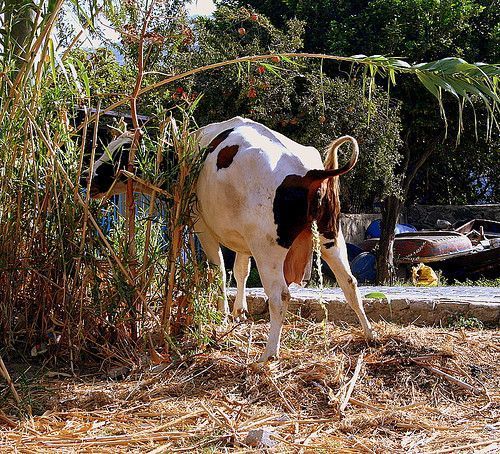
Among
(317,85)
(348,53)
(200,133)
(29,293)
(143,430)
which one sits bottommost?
(143,430)

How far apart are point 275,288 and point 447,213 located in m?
18.3

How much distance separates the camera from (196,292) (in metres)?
5.39

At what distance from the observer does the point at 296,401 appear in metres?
4.42

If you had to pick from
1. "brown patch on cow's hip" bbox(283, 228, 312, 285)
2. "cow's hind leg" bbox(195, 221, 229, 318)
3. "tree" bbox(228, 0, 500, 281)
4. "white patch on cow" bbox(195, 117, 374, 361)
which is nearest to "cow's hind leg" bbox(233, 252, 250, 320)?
"cow's hind leg" bbox(195, 221, 229, 318)

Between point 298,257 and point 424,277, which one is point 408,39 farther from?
point 298,257

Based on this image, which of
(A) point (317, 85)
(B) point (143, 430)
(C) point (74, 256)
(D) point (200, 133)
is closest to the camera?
(B) point (143, 430)

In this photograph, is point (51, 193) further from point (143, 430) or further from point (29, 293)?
point (143, 430)

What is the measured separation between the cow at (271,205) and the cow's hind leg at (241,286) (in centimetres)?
40

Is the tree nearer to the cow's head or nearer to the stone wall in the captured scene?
the stone wall

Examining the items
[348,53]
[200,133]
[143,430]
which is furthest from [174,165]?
[348,53]

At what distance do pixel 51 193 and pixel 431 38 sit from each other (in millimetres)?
13383

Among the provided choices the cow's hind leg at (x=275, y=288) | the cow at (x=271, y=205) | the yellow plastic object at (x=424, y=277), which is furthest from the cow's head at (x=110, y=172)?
the yellow plastic object at (x=424, y=277)

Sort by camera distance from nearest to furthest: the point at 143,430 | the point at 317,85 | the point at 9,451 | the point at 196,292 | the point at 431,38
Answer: the point at 9,451 → the point at 143,430 → the point at 196,292 → the point at 317,85 → the point at 431,38

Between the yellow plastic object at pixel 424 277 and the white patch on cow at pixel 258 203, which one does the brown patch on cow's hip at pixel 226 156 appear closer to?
the white patch on cow at pixel 258 203
